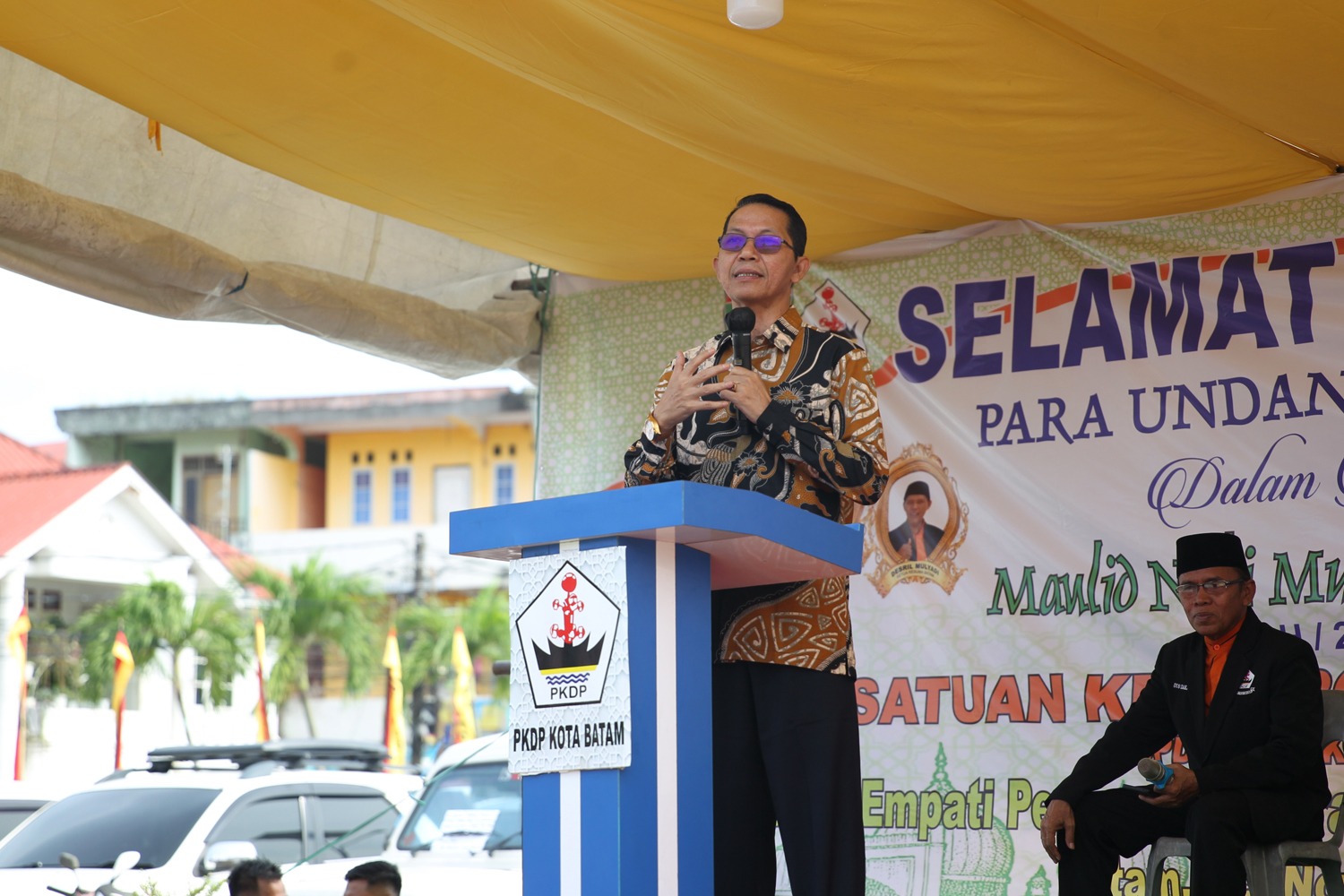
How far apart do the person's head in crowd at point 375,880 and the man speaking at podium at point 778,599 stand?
2.66 m

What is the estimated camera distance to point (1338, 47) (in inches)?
128

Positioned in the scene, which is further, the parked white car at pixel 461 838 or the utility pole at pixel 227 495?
the utility pole at pixel 227 495

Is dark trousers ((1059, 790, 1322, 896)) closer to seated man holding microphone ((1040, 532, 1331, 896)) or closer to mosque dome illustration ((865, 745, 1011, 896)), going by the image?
seated man holding microphone ((1040, 532, 1331, 896))

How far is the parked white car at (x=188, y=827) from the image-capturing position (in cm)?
691

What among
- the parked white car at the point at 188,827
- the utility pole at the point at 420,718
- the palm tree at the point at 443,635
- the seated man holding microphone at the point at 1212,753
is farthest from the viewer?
the palm tree at the point at 443,635

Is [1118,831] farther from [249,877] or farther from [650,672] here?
[249,877]

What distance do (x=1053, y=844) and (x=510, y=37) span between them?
96.5 inches

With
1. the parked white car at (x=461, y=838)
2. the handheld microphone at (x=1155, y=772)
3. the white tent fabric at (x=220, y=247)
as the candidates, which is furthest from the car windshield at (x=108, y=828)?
the handheld microphone at (x=1155, y=772)

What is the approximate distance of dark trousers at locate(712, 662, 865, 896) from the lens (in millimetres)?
2377

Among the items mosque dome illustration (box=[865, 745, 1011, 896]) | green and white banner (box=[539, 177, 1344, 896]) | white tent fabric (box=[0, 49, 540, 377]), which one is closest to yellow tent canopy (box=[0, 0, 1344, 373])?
white tent fabric (box=[0, 49, 540, 377])

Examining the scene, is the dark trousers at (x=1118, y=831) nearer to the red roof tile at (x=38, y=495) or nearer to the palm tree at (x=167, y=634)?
the palm tree at (x=167, y=634)

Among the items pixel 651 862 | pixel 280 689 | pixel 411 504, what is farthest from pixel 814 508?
pixel 411 504

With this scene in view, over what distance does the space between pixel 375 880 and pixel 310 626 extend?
27159mm

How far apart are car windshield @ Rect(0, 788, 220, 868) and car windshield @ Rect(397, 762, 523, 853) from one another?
1154 mm
